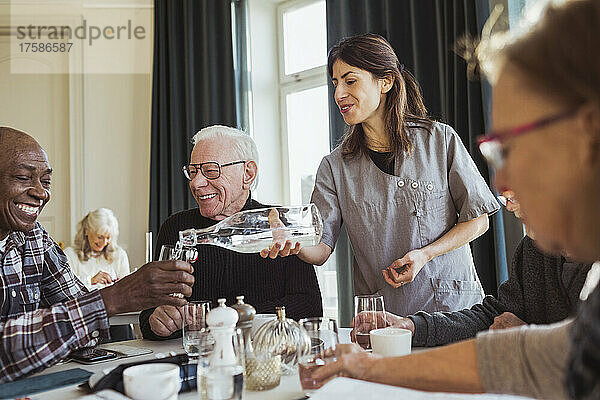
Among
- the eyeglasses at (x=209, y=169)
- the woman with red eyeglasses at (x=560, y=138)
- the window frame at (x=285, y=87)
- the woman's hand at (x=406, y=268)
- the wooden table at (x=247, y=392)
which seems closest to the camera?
the woman with red eyeglasses at (x=560, y=138)

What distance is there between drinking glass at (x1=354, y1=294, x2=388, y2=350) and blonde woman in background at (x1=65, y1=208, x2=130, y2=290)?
10.4 ft

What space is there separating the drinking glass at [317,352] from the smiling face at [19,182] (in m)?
0.99

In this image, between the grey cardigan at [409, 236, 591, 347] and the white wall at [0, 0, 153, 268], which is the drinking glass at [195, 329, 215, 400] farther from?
the white wall at [0, 0, 153, 268]

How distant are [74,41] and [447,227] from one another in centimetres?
418

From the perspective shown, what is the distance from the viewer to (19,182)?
184 cm

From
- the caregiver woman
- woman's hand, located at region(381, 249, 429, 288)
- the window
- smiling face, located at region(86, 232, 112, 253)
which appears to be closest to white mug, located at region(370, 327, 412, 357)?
woman's hand, located at region(381, 249, 429, 288)

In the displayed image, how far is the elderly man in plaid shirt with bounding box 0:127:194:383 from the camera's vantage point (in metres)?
1.46

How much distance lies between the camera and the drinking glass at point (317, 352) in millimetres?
1221

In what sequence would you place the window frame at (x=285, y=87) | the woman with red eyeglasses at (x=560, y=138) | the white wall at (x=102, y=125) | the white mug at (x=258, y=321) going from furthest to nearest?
the white wall at (x=102, y=125) < the window frame at (x=285, y=87) < the white mug at (x=258, y=321) < the woman with red eyeglasses at (x=560, y=138)

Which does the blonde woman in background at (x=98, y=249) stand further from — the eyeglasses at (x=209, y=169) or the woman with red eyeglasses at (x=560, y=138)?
the woman with red eyeglasses at (x=560, y=138)

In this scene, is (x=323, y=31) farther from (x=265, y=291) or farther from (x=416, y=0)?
(x=265, y=291)

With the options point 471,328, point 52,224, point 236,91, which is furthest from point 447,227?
point 52,224

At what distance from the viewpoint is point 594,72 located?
2.13 feet

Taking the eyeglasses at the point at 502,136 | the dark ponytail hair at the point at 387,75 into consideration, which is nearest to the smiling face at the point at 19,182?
the dark ponytail hair at the point at 387,75
